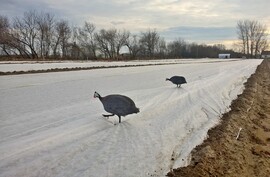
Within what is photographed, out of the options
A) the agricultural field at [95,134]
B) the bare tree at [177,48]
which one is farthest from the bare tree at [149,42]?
the agricultural field at [95,134]

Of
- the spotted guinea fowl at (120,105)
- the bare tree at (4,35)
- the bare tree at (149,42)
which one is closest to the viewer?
the spotted guinea fowl at (120,105)

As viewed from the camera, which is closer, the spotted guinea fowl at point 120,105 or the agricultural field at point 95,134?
the agricultural field at point 95,134

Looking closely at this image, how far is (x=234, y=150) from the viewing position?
9.52 metres

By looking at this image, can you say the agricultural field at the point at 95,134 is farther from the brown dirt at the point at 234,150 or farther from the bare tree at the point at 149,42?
the bare tree at the point at 149,42

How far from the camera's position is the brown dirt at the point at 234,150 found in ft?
25.6

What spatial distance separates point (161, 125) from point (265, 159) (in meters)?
3.02

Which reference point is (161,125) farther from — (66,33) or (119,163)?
(66,33)

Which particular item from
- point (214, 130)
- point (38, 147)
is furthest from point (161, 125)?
point (38, 147)

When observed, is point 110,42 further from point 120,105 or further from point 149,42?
point 120,105

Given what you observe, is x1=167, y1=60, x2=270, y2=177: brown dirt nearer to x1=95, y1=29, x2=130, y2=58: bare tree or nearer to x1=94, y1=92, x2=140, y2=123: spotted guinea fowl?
x1=94, y1=92, x2=140, y2=123: spotted guinea fowl

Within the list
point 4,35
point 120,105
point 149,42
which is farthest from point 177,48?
point 120,105

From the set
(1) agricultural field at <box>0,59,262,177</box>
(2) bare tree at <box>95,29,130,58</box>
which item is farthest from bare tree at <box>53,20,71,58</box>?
(1) agricultural field at <box>0,59,262,177</box>

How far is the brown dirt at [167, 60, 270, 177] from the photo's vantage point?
25.6 ft

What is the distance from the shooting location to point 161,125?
1089 cm
